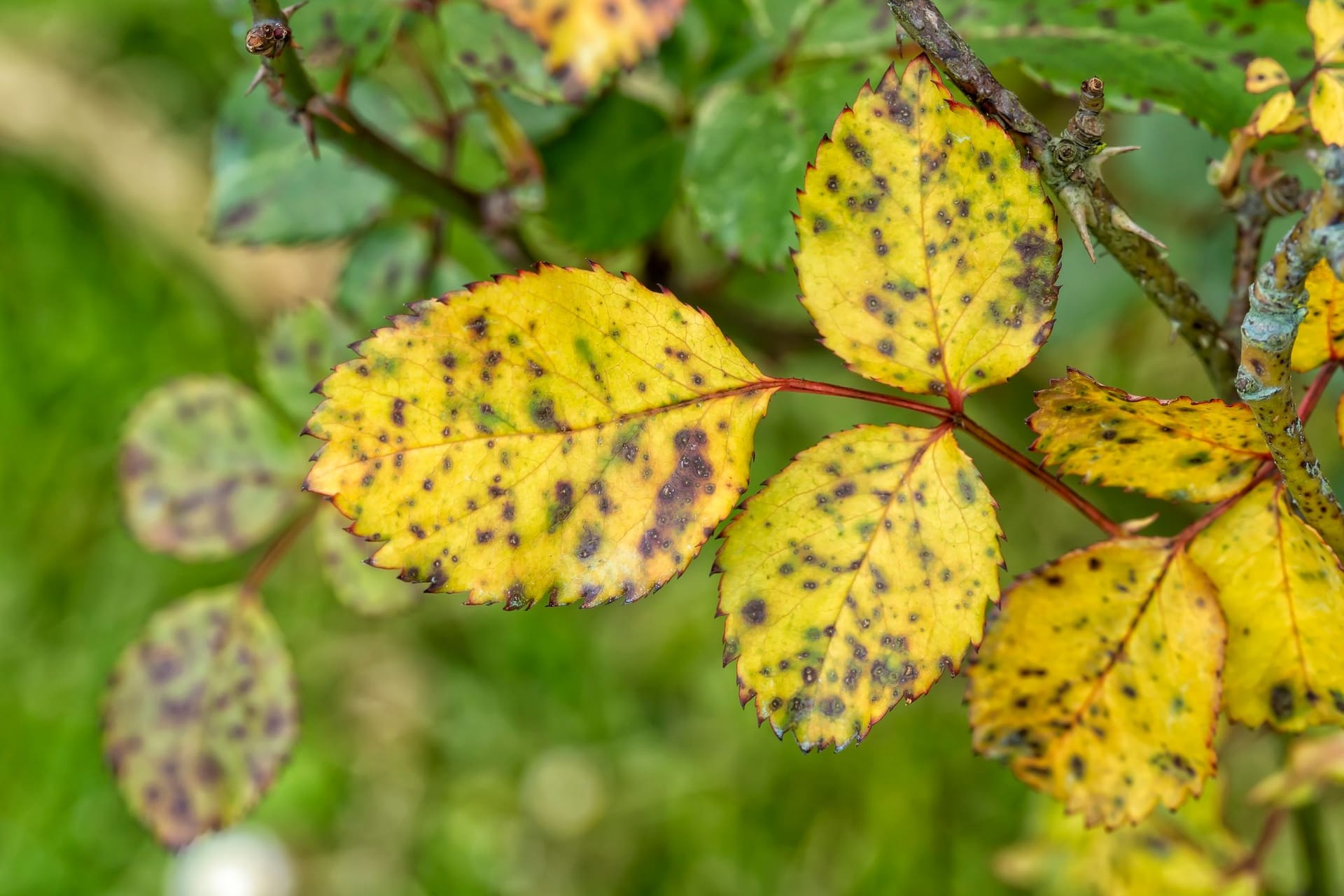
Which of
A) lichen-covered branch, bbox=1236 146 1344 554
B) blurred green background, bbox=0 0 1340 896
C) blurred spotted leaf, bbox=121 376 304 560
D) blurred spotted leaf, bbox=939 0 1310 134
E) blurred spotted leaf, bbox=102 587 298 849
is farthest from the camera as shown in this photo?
blurred green background, bbox=0 0 1340 896

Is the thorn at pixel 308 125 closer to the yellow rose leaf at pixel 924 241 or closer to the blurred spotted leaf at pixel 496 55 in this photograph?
the blurred spotted leaf at pixel 496 55

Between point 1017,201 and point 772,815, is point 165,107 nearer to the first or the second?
point 772,815

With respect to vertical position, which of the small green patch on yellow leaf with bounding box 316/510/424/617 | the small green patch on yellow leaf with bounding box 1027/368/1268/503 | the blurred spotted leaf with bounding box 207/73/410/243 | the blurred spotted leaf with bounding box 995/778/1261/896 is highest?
the small green patch on yellow leaf with bounding box 1027/368/1268/503

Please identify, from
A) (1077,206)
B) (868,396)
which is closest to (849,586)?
(868,396)

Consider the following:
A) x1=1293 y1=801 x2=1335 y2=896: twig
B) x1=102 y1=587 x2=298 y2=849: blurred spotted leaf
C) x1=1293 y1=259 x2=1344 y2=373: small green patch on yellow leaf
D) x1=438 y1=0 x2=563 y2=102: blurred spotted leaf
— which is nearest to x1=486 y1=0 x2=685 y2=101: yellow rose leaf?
x1=438 y1=0 x2=563 y2=102: blurred spotted leaf

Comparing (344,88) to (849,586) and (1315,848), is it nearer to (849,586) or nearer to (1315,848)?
(849,586)

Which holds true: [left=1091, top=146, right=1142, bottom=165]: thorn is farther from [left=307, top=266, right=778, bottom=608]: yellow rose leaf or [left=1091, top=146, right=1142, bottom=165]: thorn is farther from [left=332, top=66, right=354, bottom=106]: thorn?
[left=332, top=66, right=354, bottom=106]: thorn

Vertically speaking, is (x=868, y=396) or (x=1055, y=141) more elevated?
(x=1055, y=141)
